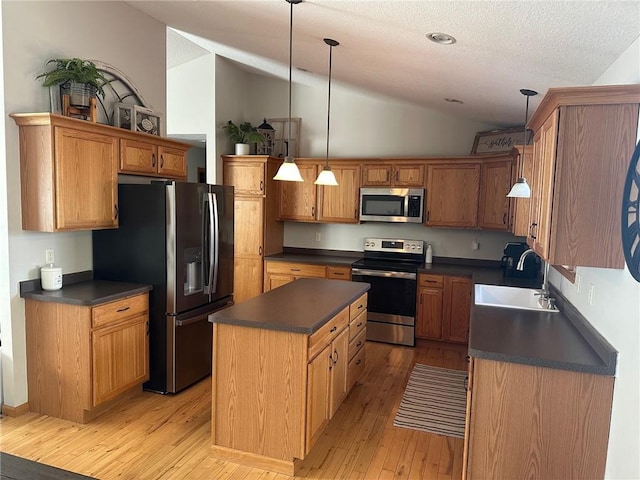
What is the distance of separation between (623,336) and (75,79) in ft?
11.7

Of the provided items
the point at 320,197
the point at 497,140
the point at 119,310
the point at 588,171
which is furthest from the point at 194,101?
the point at 588,171

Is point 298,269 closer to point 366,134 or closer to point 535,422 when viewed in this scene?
point 366,134

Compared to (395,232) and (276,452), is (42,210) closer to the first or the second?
(276,452)

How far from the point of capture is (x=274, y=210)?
5.77m

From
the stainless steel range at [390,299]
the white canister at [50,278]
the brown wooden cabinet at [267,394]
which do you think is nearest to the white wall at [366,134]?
the stainless steel range at [390,299]

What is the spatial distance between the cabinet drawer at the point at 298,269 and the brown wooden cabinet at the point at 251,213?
175 millimetres

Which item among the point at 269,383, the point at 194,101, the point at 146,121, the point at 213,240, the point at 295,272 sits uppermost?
the point at 194,101

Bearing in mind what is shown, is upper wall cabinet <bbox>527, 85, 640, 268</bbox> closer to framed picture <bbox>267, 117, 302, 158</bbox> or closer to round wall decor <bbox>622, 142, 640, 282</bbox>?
round wall decor <bbox>622, 142, 640, 282</bbox>

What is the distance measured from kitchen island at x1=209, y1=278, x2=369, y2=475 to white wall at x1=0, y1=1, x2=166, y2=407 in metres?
1.55

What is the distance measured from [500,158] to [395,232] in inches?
60.0

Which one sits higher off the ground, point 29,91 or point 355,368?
point 29,91

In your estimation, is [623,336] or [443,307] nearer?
[623,336]

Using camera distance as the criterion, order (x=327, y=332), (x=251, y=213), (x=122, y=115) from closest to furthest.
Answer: (x=327, y=332) → (x=122, y=115) → (x=251, y=213)

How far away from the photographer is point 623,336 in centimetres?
185
